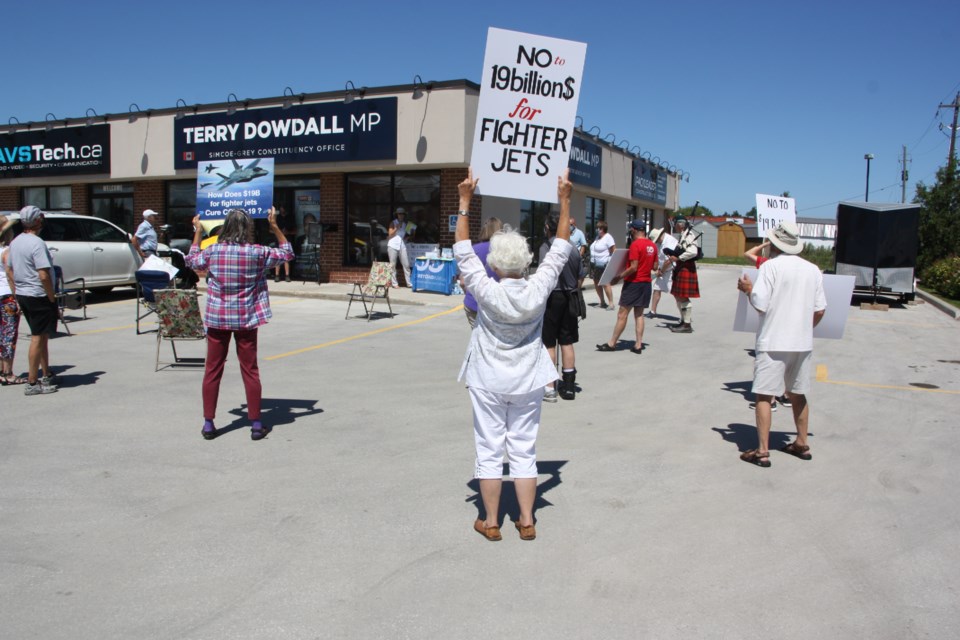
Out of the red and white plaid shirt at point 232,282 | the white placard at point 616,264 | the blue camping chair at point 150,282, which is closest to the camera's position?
the red and white plaid shirt at point 232,282

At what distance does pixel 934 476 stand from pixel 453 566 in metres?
3.81

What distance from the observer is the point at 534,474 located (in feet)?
14.0

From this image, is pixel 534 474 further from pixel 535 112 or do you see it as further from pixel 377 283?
pixel 377 283

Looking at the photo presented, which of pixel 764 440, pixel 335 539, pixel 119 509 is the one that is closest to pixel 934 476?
pixel 764 440

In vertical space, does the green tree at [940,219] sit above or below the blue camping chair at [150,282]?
above

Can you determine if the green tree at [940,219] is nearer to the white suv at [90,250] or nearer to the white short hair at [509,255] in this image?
the white suv at [90,250]

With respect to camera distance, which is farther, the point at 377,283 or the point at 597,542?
the point at 377,283

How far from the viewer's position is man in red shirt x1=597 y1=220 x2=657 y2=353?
9.98 meters

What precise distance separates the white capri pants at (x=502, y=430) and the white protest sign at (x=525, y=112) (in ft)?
5.34

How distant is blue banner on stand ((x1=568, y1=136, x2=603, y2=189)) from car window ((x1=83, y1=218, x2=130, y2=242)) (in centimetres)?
1135

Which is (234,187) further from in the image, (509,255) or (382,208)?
(509,255)

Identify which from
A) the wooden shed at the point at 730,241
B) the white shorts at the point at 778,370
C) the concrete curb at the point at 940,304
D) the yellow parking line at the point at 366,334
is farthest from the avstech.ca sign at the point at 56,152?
the wooden shed at the point at 730,241

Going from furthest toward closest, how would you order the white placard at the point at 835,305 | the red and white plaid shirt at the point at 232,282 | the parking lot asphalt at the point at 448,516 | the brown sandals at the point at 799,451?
the white placard at the point at 835,305, the red and white plaid shirt at the point at 232,282, the brown sandals at the point at 799,451, the parking lot asphalt at the point at 448,516

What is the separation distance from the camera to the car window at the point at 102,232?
14484 millimetres
